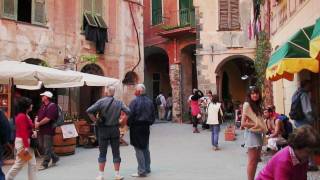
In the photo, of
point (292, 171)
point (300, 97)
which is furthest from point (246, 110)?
point (292, 171)

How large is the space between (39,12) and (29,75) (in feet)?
21.1

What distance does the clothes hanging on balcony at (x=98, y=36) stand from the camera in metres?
18.5

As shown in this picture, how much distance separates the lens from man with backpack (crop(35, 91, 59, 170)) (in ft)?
33.0

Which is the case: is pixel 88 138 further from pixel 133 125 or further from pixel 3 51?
pixel 133 125

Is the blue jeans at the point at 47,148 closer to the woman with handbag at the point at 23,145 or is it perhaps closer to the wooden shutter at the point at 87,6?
the woman with handbag at the point at 23,145

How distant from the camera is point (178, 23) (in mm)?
25266

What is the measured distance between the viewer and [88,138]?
14.1m

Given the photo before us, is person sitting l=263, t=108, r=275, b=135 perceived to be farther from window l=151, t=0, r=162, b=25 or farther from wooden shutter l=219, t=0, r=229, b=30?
window l=151, t=0, r=162, b=25

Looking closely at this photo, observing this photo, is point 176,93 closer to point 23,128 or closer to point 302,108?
point 302,108

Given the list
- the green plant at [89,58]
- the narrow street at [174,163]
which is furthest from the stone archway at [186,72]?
the narrow street at [174,163]

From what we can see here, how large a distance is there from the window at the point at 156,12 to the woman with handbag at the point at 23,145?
64.0 feet

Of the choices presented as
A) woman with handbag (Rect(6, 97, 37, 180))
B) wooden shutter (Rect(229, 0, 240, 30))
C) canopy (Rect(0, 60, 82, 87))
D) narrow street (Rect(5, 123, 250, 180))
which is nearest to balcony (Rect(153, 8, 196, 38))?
wooden shutter (Rect(229, 0, 240, 30))

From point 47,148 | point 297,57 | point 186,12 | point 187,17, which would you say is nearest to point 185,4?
point 186,12

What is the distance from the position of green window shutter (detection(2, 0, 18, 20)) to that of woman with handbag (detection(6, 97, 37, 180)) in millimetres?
8521
